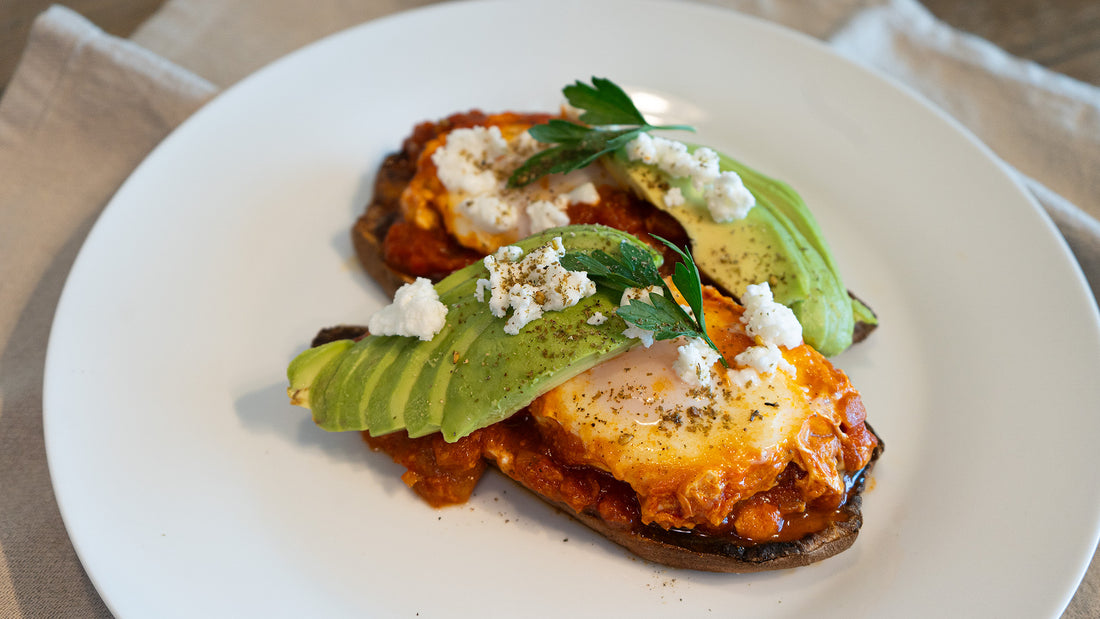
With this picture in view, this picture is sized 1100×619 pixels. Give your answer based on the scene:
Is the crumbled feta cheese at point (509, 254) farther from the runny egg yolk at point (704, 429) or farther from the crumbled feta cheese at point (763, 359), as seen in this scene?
the crumbled feta cheese at point (763, 359)

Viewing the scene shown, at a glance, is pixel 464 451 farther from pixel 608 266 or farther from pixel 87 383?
pixel 87 383

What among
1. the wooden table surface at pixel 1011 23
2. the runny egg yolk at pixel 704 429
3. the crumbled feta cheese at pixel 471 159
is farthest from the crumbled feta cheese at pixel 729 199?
Answer: the wooden table surface at pixel 1011 23

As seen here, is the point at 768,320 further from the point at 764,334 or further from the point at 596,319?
the point at 596,319

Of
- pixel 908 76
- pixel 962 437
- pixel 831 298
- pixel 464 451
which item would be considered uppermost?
pixel 908 76

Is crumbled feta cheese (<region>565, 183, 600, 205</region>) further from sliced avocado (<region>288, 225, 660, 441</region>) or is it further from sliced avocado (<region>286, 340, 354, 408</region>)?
sliced avocado (<region>286, 340, 354, 408</region>)

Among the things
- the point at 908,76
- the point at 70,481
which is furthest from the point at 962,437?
the point at 70,481
